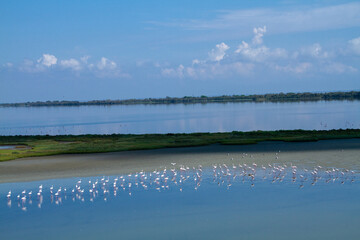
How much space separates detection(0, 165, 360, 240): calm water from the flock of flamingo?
0.05 m

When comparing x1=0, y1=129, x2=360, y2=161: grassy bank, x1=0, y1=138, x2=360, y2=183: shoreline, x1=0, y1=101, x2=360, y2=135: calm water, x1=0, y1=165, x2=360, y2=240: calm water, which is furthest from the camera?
x1=0, y1=101, x2=360, y2=135: calm water

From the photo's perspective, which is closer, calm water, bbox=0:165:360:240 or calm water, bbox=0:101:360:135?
calm water, bbox=0:165:360:240

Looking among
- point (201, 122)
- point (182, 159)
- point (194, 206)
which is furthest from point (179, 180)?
point (201, 122)

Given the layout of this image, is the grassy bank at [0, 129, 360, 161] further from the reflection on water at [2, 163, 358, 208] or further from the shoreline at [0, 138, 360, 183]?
the reflection on water at [2, 163, 358, 208]

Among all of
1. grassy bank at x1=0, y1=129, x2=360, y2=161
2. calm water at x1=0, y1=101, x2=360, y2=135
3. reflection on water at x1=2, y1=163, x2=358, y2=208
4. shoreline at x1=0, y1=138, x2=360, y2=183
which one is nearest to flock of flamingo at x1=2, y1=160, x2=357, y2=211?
reflection on water at x1=2, y1=163, x2=358, y2=208

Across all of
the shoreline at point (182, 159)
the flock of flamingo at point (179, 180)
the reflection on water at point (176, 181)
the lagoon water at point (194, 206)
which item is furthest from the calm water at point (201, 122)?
the lagoon water at point (194, 206)

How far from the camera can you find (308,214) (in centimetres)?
1591

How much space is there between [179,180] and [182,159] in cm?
674

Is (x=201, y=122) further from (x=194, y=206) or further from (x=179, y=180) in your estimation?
(x=194, y=206)

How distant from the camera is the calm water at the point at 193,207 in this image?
14602 millimetres

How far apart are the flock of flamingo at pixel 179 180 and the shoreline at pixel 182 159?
1.89 m

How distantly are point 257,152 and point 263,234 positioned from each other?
680 inches

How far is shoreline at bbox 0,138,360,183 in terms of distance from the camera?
83.8 feet

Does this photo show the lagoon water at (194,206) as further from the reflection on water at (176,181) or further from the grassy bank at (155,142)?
the grassy bank at (155,142)
